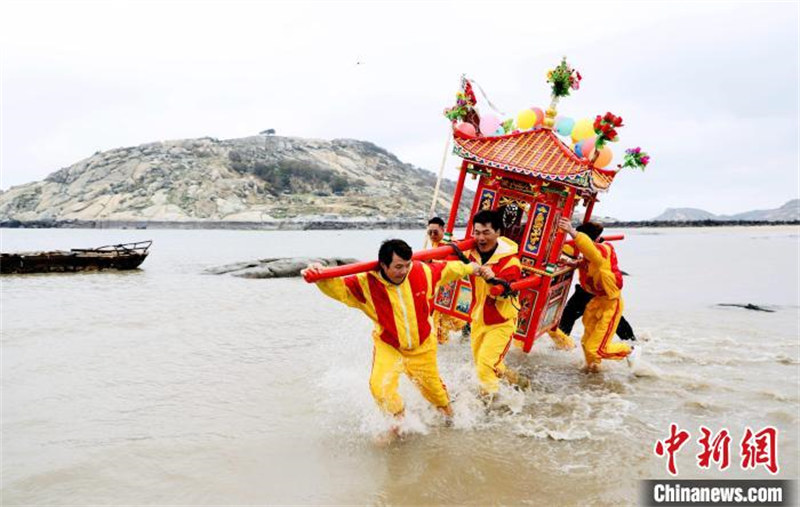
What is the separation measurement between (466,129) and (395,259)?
11.6 ft

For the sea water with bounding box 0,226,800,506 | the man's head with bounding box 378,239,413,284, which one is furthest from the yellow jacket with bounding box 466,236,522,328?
the man's head with bounding box 378,239,413,284

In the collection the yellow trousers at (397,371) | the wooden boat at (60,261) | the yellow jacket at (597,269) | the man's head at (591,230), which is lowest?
the wooden boat at (60,261)

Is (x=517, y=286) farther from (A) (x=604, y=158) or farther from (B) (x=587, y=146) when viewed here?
(A) (x=604, y=158)

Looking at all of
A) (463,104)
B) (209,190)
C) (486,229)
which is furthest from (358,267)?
(209,190)

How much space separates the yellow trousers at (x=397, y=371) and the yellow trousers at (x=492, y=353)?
30.0 inches

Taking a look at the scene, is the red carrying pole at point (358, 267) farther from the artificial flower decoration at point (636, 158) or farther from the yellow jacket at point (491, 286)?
the artificial flower decoration at point (636, 158)

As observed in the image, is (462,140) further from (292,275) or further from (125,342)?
(292,275)

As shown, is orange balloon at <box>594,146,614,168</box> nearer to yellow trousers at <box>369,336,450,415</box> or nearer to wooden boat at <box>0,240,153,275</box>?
yellow trousers at <box>369,336,450,415</box>

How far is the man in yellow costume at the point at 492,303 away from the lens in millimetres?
5598

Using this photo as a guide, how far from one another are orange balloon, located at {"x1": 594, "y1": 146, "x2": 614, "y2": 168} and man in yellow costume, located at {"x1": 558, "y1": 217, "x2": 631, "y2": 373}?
898mm

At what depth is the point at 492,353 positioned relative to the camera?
18.6ft

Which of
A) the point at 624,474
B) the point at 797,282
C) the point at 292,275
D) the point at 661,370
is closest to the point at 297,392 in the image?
the point at 624,474

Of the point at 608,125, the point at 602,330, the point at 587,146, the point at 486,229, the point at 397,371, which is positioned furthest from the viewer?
the point at 602,330

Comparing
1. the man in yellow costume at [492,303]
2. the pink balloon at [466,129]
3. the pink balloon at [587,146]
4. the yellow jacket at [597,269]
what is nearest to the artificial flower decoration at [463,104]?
the pink balloon at [466,129]
